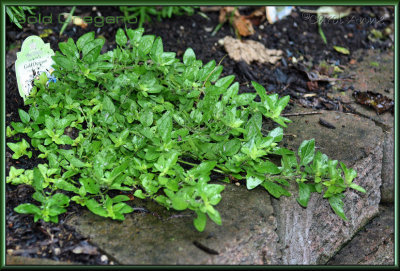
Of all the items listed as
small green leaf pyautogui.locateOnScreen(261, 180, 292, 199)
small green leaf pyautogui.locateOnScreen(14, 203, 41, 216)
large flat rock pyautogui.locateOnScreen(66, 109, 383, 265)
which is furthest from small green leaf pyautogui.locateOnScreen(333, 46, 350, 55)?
small green leaf pyautogui.locateOnScreen(14, 203, 41, 216)

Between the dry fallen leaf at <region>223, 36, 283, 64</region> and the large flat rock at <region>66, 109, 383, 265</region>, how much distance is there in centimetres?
90

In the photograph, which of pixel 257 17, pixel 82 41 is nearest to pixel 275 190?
pixel 82 41

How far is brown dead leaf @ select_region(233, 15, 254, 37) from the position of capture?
3.97 metres

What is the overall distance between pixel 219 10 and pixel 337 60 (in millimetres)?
1089

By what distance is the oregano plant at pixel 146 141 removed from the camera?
89.6 inches

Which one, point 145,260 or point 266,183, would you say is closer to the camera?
point 145,260

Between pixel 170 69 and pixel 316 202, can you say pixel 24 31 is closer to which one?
pixel 170 69

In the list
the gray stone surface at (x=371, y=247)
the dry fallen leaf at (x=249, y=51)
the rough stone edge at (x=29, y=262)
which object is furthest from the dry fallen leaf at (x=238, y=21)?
the rough stone edge at (x=29, y=262)

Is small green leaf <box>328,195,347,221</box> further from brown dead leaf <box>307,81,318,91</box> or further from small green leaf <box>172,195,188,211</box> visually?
brown dead leaf <box>307,81,318,91</box>

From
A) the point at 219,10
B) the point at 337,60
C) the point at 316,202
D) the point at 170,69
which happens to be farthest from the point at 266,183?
the point at 219,10

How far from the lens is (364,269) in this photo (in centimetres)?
236

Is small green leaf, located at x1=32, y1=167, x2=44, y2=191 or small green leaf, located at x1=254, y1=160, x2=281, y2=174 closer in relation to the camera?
small green leaf, located at x1=32, y1=167, x2=44, y2=191

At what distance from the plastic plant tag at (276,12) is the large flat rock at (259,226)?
4.90ft

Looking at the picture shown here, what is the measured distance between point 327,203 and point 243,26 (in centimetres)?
190
